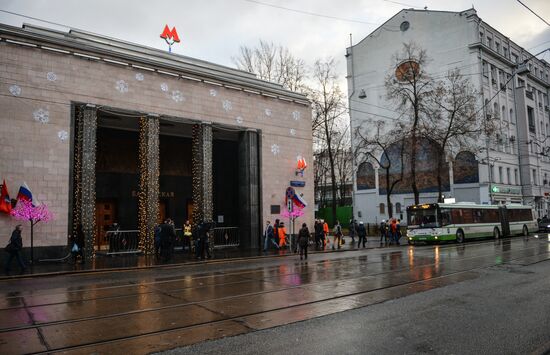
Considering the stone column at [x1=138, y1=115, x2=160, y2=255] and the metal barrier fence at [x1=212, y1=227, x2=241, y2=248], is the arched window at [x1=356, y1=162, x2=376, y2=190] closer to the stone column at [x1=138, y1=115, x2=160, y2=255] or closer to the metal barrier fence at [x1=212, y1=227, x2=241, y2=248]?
the metal barrier fence at [x1=212, y1=227, x2=241, y2=248]

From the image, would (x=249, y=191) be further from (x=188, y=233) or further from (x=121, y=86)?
(x=121, y=86)

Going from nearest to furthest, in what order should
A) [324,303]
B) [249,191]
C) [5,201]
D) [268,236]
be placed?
[324,303] → [5,201] → [268,236] → [249,191]

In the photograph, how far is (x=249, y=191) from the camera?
86.3 feet

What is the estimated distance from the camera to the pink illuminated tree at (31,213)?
18.0 meters

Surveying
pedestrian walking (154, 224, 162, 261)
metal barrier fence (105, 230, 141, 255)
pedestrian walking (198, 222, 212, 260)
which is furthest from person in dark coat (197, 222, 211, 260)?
metal barrier fence (105, 230, 141, 255)

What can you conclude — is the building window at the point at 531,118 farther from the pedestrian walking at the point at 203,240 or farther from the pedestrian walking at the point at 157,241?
the pedestrian walking at the point at 157,241

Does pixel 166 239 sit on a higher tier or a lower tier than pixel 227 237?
higher

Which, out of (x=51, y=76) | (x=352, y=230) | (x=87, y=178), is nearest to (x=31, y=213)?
(x=87, y=178)

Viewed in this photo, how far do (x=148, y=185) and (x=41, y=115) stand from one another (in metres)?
5.90

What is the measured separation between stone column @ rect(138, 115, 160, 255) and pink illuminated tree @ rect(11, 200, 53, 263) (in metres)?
4.71

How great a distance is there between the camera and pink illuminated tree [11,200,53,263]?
18047mm

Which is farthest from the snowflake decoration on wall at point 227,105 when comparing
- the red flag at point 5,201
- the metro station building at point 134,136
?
the red flag at point 5,201

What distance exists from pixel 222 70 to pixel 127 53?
653 cm

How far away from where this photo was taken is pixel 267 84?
2906cm
